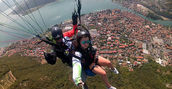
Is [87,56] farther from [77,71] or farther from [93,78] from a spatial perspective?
[93,78]

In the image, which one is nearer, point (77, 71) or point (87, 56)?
point (77, 71)

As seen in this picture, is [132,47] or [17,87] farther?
[132,47]

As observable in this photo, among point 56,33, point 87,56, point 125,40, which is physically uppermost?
point 56,33

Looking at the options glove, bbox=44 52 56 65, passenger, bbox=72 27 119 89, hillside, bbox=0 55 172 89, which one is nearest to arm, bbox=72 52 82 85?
passenger, bbox=72 27 119 89

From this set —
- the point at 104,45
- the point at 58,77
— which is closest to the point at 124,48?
the point at 104,45

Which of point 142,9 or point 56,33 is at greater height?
point 56,33

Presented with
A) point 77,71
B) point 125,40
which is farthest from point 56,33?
point 125,40

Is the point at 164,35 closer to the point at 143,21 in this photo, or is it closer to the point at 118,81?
the point at 143,21

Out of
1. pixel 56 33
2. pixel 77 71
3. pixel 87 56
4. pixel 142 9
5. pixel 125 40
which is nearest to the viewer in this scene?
pixel 77 71
